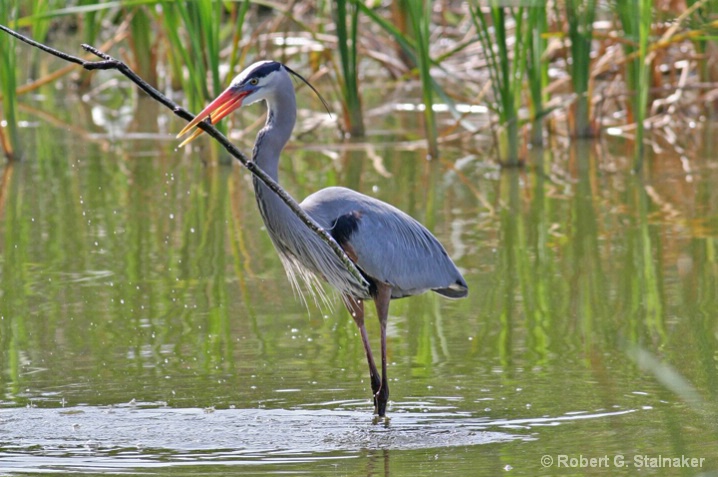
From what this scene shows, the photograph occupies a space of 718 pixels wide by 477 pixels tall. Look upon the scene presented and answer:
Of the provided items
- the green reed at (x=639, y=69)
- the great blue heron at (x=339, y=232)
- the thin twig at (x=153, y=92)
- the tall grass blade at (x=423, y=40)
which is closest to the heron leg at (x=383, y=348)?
Answer: the great blue heron at (x=339, y=232)

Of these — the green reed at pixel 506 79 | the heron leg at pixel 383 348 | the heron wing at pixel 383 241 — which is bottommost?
the heron leg at pixel 383 348

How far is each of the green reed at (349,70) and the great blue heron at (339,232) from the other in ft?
15.2

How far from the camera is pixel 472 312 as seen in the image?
5.73 meters

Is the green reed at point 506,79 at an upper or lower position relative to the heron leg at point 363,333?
upper

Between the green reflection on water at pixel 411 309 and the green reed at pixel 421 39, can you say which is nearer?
the green reflection on water at pixel 411 309

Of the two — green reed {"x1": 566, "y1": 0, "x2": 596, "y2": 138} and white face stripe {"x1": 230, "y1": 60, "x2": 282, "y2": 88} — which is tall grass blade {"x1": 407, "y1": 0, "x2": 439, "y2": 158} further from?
white face stripe {"x1": 230, "y1": 60, "x2": 282, "y2": 88}

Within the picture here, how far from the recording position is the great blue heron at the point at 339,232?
14.9ft

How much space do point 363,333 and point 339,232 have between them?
42 cm

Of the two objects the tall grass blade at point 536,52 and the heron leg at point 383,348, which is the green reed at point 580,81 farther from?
the heron leg at point 383,348

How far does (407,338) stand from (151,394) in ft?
4.31

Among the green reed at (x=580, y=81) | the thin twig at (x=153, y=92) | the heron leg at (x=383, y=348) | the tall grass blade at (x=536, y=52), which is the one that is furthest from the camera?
the green reed at (x=580, y=81)

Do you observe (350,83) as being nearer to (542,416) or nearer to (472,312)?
(472,312)

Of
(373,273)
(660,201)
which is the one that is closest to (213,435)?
(373,273)

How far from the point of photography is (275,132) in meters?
4.55
